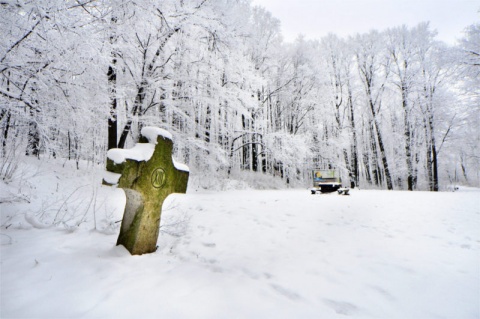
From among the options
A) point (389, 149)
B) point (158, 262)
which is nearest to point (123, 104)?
point (158, 262)

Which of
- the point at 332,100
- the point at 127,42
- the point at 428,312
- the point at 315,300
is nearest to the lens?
the point at 428,312

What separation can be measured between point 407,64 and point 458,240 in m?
17.5

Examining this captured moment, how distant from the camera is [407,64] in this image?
16.0 metres

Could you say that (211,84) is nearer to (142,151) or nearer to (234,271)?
(142,151)

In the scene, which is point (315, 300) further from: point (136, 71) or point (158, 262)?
point (136, 71)

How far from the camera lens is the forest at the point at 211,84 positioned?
12.0ft

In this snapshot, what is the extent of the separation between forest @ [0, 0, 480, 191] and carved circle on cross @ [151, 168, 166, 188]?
2.10 metres

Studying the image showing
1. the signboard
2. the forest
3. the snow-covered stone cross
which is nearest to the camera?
the snow-covered stone cross

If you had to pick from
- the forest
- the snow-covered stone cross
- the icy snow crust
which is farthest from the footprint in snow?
the forest

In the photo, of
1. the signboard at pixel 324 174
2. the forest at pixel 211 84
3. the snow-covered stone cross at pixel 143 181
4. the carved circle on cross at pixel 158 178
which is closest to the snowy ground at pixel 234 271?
the snow-covered stone cross at pixel 143 181

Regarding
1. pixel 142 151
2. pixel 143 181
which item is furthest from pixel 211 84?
pixel 143 181

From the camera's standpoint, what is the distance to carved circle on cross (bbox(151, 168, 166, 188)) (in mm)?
2446

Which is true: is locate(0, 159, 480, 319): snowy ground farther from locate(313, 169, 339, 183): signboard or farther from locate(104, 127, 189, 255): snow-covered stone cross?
locate(313, 169, 339, 183): signboard

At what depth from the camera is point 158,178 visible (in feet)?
8.16
